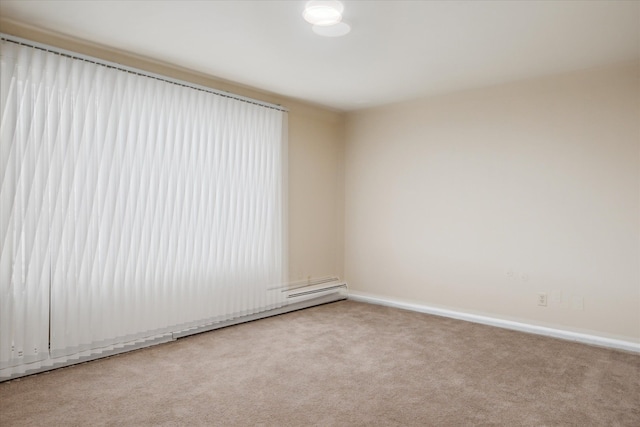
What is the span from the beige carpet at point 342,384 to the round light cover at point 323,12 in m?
2.47

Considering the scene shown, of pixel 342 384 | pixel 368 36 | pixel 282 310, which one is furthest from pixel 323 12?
pixel 282 310

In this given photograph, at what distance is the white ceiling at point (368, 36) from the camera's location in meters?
2.76

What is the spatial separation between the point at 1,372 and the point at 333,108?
4.37 meters

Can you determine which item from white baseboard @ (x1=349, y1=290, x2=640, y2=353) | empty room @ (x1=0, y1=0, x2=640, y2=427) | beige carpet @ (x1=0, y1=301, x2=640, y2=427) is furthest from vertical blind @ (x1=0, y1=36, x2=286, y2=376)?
white baseboard @ (x1=349, y1=290, x2=640, y2=353)

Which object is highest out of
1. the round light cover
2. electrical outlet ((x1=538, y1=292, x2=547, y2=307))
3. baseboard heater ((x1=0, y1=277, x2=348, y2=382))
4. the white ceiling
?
the white ceiling

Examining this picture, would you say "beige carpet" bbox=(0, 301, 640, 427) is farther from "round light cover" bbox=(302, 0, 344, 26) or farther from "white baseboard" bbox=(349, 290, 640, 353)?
"round light cover" bbox=(302, 0, 344, 26)

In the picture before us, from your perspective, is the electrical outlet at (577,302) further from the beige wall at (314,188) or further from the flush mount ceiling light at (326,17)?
the flush mount ceiling light at (326,17)

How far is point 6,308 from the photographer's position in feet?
9.44

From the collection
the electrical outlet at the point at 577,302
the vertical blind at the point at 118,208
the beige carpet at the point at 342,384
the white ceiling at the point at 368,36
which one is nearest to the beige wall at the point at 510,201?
the electrical outlet at the point at 577,302

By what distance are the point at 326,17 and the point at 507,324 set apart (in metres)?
3.43

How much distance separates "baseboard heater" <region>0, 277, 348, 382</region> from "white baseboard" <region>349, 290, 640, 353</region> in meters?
0.36

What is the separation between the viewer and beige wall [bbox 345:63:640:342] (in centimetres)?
379

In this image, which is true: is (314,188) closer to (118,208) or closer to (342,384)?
(118,208)

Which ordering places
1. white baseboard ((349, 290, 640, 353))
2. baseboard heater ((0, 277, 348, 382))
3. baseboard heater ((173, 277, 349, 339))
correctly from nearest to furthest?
baseboard heater ((0, 277, 348, 382)) → white baseboard ((349, 290, 640, 353)) → baseboard heater ((173, 277, 349, 339))
